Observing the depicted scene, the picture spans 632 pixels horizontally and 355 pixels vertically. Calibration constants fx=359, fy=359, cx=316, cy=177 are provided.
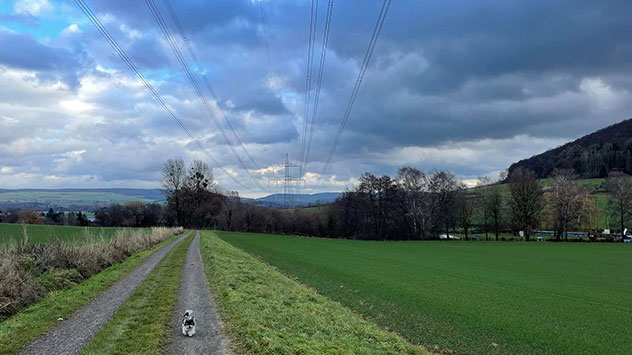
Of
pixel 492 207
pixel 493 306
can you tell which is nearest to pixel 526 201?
pixel 492 207

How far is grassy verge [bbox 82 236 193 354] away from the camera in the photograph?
8.37 metres

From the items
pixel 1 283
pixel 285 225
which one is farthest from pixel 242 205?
pixel 1 283

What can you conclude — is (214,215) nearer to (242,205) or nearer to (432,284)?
(242,205)

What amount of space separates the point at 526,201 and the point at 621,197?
21832 mm

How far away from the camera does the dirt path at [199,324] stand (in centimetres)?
833

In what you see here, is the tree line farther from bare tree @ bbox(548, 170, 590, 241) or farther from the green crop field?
the green crop field

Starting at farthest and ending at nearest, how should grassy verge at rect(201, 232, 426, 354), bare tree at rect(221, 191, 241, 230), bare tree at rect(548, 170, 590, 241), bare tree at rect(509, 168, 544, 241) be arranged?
1. bare tree at rect(221, 191, 241, 230)
2. bare tree at rect(509, 168, 544, 241)
3. bare tree at rect(548, 170, 590, 241)
4. grassy verge at rect(201, 232, 426, 354)

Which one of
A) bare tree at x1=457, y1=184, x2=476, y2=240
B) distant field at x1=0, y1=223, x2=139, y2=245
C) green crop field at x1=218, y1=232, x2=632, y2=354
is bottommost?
green crop field at x1=218, y1=232, x2=632, y2=354

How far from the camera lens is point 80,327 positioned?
10242 millimetres

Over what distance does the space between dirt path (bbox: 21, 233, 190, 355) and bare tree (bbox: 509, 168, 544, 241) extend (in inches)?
3569

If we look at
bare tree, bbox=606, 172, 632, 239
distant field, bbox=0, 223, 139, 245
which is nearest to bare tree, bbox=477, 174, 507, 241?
bare tree, bbox=606, 172, 632, 239

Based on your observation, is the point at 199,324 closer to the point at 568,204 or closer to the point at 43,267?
the point at 43,267

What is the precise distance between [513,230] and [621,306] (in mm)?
85070

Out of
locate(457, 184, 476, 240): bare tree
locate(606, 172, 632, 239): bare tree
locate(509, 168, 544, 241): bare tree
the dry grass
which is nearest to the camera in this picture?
the dry grass
